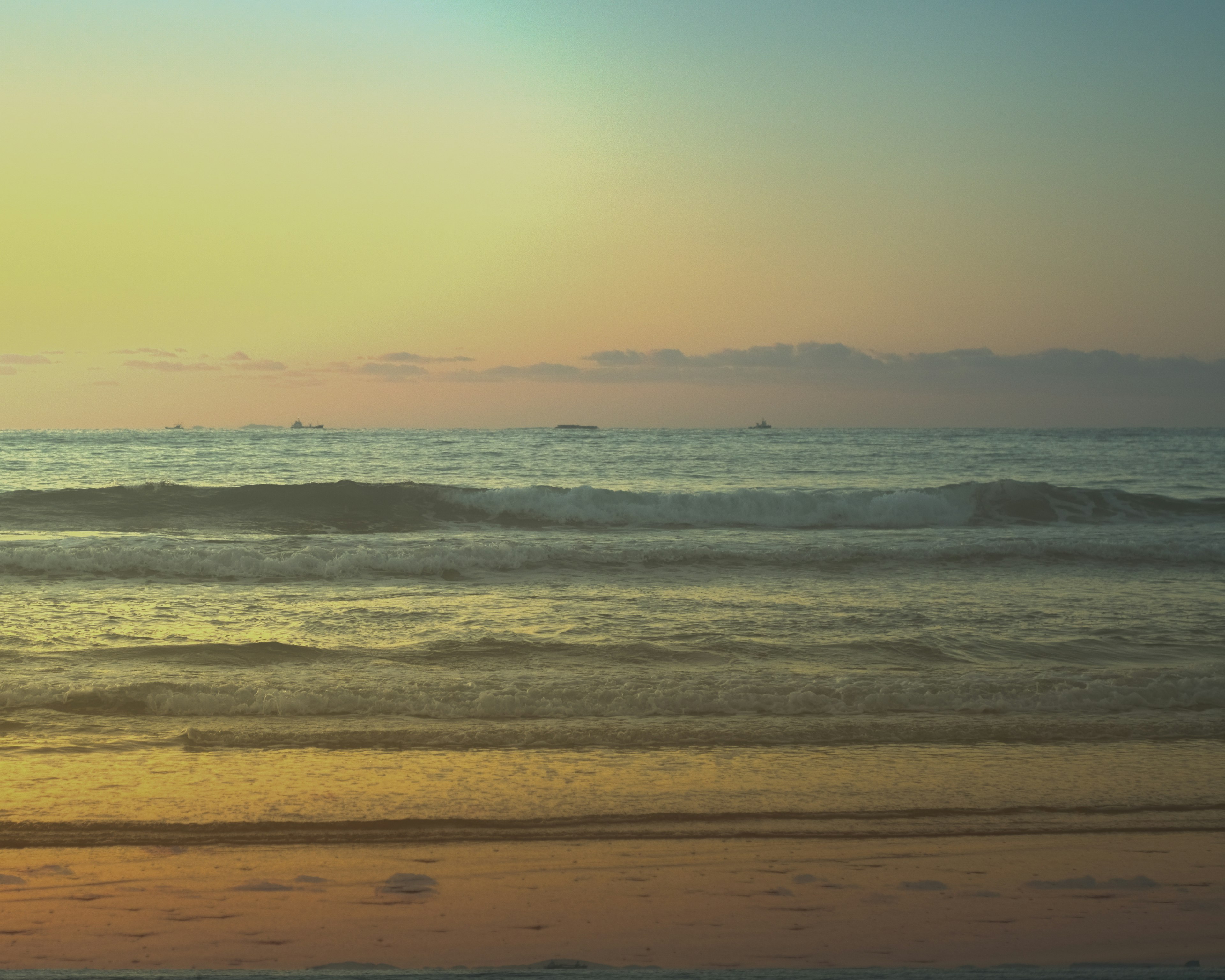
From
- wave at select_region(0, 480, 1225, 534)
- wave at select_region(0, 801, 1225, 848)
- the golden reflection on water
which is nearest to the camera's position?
wave at select_region(0, 801, 1225, 848)

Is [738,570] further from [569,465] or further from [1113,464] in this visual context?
[1113,464]

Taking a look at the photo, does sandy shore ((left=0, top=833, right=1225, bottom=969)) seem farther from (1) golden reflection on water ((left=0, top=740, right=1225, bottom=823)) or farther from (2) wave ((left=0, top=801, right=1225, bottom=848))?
(1) golden reflection on water ((left=0, top=740, right=1225, bottom=823))

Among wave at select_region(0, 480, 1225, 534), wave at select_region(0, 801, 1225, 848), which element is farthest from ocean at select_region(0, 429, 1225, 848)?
wave at select_region(0, 480, 1225, 534)

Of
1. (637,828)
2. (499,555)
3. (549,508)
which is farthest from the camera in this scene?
(549,508)

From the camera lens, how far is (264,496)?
23203 mm

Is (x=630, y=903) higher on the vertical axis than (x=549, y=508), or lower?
lower

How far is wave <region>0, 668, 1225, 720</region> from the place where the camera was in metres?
6.62

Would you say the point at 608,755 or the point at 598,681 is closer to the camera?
the point at 608,755

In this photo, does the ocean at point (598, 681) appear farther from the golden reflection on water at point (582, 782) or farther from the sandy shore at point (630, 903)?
the sandy shore at point (630, 903)

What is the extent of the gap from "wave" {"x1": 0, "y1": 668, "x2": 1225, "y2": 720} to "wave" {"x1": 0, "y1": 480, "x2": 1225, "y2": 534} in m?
13.1

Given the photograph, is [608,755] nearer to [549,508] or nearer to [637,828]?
[637,828]

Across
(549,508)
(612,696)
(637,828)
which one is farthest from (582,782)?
(549,508)

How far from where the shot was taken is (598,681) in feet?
23.8

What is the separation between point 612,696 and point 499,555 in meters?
7.24
